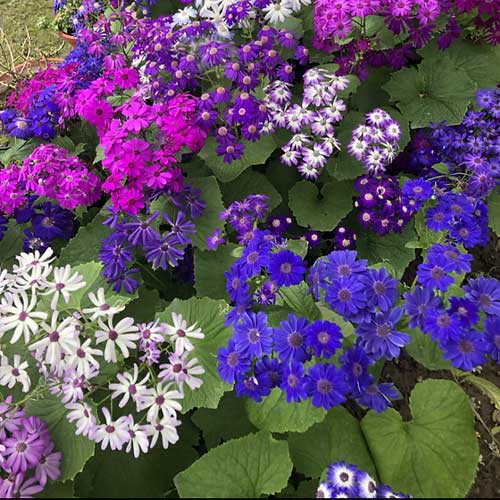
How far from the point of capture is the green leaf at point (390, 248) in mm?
2182

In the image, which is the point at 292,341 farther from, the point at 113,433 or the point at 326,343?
the point at 113,433

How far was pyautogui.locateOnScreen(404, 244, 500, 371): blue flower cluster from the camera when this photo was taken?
1.26m

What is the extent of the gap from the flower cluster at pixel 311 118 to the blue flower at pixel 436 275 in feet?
2.65

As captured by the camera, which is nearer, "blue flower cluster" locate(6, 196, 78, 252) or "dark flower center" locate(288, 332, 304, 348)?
"dark flower center" locate(288, 332, 304, 348)

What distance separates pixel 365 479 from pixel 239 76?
61.5 inches

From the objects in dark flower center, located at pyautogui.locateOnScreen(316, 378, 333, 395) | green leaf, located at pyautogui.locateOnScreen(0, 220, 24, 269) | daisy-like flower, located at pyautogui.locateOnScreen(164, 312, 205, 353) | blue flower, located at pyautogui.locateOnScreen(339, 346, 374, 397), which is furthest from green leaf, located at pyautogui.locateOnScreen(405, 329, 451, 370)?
green leaf, located at pyautogui.locateOnScreen(0, 220, 24, 269)

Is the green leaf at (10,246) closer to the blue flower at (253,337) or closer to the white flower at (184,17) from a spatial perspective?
the white flower at (184,17)

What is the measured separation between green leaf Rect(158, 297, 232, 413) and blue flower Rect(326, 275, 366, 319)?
47 cm

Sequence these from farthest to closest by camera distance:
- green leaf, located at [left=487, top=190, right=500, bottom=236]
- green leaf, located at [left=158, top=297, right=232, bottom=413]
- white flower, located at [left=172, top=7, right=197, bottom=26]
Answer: white flower, located at [left=172, top=7, right=197, bottom=26] < green leaf, located at [left=487, top=190, right=500, bottom=236] < green leaf, located at [left=158, top=297, right=232, bottom=413]

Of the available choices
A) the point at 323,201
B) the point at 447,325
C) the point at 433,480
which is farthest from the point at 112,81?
the point at 433,480

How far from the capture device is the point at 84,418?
4.52ft

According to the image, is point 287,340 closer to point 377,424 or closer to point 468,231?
point 377,424

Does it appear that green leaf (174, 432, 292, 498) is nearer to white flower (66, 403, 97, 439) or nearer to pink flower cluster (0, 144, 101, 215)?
white flower (66, 403, 97, 439)

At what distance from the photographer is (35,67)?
3713mm
